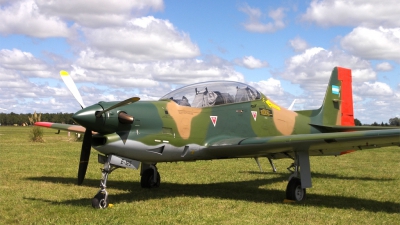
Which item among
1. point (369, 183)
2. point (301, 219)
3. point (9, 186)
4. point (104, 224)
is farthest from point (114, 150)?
point (369, 183)

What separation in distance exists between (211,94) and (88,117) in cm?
326

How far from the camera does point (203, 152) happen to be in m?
9.54

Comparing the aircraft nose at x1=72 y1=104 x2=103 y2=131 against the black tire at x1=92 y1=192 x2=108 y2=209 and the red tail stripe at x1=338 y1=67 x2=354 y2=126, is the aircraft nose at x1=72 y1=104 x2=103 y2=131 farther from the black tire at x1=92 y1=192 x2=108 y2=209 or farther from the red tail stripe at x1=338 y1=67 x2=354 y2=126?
the red tail stripe at x1=338 y1=67 x2=354 y2=126

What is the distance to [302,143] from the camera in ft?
28.5

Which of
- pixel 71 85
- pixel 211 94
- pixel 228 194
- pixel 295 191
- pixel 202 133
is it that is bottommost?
pixel 228 194

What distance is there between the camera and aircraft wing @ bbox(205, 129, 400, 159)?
802cm

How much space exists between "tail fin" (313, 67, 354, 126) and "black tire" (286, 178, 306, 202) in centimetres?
431

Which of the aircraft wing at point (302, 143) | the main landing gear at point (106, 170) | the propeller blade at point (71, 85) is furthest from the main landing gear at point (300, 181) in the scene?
the propeller blade at point (71, 85)

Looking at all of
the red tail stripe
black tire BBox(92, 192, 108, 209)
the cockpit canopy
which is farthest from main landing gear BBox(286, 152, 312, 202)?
the red tail stripe

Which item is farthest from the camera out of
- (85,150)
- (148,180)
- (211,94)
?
(148,180)

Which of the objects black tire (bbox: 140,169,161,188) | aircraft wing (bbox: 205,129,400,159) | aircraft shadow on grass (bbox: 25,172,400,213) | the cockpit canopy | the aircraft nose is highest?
the cockpit canopy

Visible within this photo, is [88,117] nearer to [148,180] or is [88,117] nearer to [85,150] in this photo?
[85,150]

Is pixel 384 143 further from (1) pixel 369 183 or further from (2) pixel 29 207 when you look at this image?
(2) pixel 29 207

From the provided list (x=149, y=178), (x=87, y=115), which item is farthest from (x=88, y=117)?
(x=149, y=178)
